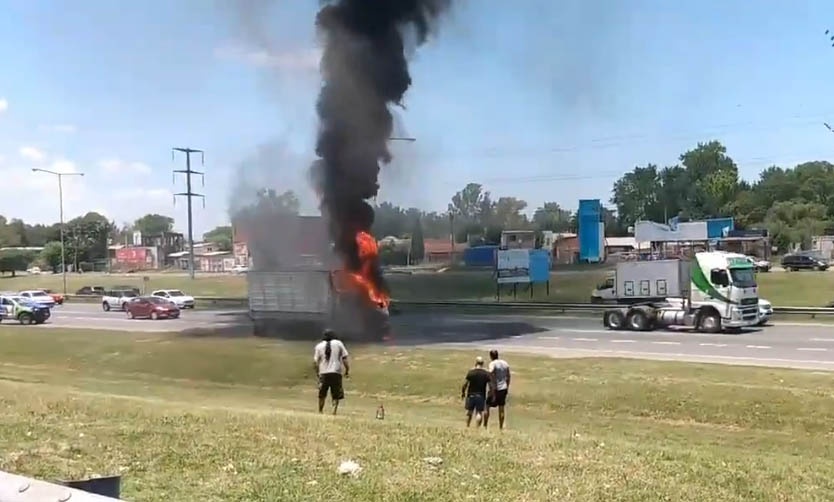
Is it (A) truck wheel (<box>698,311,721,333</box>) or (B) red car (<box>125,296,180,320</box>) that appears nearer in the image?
(A) truck wheel (<box>698,311,721,333</box>)

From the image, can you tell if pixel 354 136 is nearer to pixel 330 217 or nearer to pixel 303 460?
pixel 330 217

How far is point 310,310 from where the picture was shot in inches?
1516

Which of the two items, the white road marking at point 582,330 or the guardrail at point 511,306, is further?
the guardrail at point 511,306

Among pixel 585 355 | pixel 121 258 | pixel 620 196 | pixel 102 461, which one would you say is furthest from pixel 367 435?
pixel 620 196

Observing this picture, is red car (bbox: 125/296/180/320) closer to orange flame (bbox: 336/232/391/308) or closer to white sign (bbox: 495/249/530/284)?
orange flame (bbox: 336/232/391/308)

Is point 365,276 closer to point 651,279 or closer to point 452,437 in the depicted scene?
point 651,279

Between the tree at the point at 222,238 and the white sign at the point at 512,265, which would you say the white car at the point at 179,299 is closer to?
the white sign at the point at 512,265

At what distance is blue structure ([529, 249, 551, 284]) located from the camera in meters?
57.2

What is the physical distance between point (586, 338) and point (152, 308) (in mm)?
29004

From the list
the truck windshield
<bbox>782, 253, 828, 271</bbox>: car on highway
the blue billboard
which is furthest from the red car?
<bbox>782, 253, 828, 271</bbox>: car on highway

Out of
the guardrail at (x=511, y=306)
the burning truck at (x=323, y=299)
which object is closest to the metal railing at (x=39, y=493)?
the burning truck at (x=323, y=299)

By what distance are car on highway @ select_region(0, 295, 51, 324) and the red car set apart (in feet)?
15.7

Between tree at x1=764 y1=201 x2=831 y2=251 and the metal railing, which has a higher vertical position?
tree at x1=764 y1=201 x2=831 y2=251

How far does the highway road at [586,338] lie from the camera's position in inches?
1131
